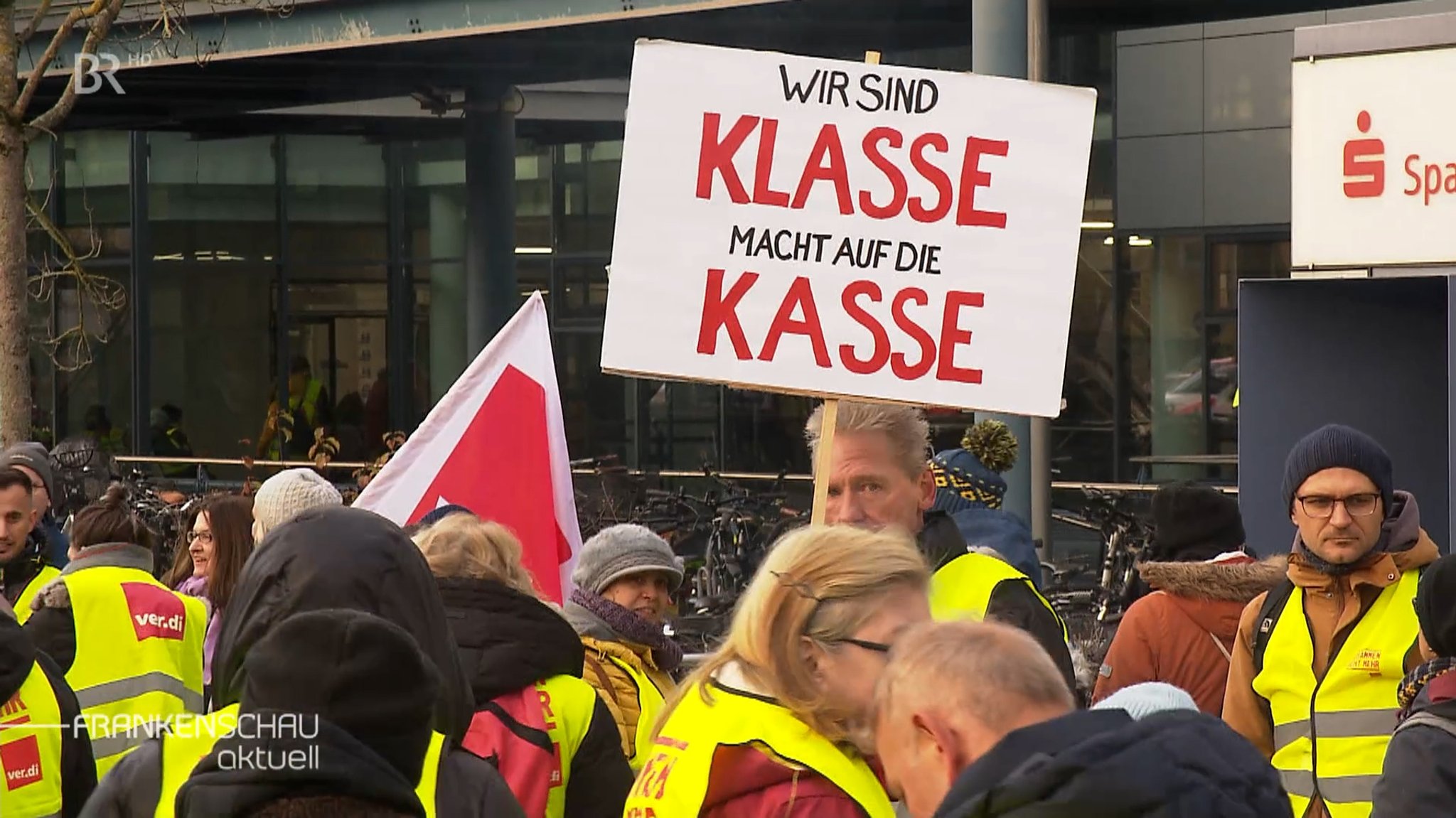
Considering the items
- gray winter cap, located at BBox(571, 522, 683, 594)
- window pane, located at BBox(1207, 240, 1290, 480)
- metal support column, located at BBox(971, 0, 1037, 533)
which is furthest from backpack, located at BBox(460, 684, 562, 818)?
window pane, located at BBox(1207, 240, 1290, 480)

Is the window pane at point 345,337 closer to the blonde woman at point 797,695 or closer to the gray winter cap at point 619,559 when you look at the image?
the gray winter cap at point 619,559

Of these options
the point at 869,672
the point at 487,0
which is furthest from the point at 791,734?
the point at 487,0

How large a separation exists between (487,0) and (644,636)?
1031 cm

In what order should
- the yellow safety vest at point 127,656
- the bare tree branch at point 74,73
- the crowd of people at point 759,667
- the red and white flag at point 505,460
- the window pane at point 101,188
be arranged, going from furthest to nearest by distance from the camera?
the window pane at point 101,188 < the bare tree branch at point 74,73 < the red and white flag at point 505,460 < the yellow safety vest at point 127,656 < the crowd of people at point 759,667

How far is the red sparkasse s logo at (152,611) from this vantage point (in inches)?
249

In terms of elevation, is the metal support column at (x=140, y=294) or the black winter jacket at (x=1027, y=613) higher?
the metal support column at (x=140, y=294)

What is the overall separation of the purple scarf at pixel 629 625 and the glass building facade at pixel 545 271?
50.1ft

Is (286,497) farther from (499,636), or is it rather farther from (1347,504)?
(1347,504)

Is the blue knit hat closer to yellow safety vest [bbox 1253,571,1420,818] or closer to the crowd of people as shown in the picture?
the crowd of people

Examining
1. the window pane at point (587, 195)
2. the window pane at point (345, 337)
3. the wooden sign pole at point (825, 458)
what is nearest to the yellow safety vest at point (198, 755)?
the wooden sign pole at point (825, 458)

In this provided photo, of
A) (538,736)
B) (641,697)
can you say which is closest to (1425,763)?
(538,736)

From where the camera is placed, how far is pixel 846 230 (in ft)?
17.4

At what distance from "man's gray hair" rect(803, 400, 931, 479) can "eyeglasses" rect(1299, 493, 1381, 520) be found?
101cm

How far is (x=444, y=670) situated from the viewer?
10.4ft
